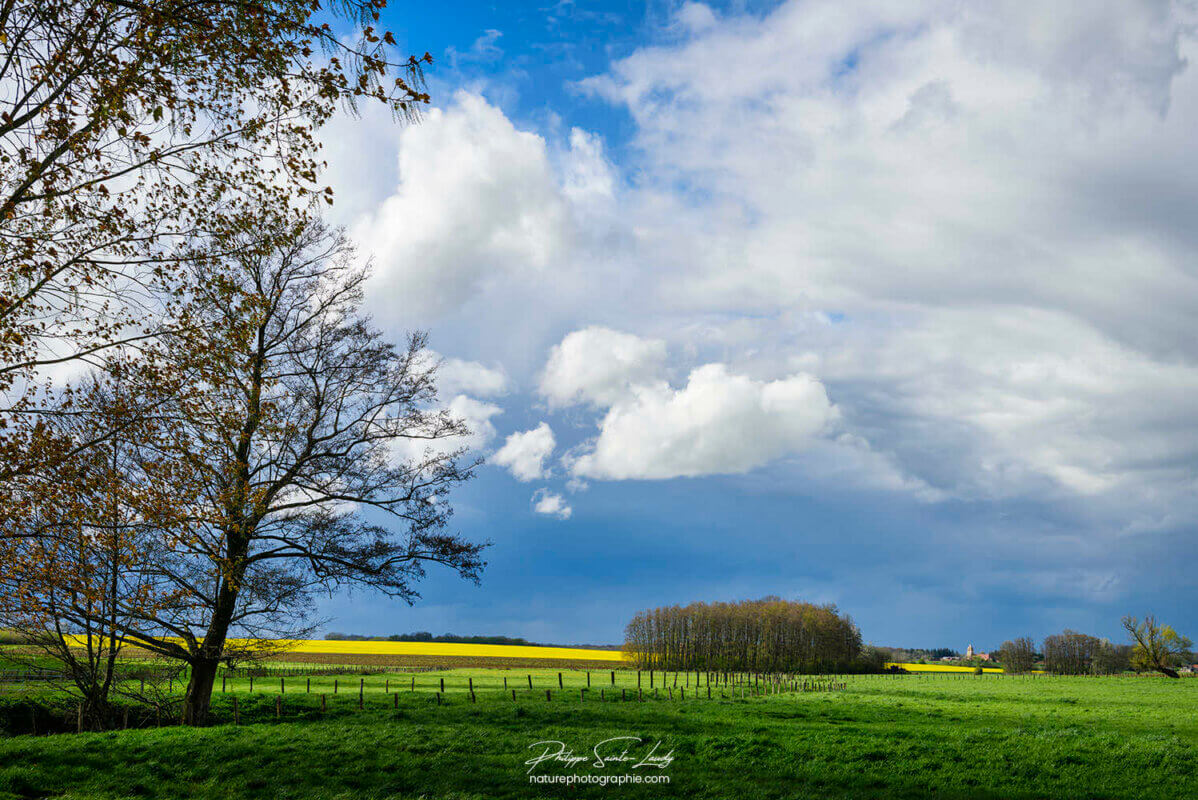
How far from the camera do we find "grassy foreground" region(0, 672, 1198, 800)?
495 inches

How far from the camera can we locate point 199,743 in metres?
16.0

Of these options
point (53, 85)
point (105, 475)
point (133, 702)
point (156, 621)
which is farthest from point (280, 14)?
point (133, 702)

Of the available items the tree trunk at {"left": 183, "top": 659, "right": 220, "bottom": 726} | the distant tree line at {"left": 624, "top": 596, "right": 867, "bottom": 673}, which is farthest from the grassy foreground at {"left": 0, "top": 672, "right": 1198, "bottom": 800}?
the distant tree line at {"left": 624, "top": 596, "right": 867, "bottom": 673}

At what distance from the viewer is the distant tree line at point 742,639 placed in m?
106

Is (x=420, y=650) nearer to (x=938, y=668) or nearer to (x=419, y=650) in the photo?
(x=419, y=650)

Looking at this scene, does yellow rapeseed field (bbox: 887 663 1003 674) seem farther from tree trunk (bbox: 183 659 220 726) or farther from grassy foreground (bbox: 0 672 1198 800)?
tree trunk (bbox: 183 659 220 726)

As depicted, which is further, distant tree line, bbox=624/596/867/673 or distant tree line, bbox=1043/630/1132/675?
distant tree line, bbox=1043/630/1132/675

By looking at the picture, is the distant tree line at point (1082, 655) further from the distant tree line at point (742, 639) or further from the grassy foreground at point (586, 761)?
the grassy foreground at point (586, 761)

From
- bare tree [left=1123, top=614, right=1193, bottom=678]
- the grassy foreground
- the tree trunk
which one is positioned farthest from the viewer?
bare tree [left=1123, top=614, right=1193, bottom=678]

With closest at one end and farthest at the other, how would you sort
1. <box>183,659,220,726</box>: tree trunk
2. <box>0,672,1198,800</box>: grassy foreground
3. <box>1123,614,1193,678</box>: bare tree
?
<box>0,672,1198,800</box>: grassy foreground → <box>183,659,220,726</box>: tree trunk → <box>1123,614,1193,678</box>: bare tree

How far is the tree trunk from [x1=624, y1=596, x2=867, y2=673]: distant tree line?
9070 centimetres

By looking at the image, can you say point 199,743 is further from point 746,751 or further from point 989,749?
point 989,749

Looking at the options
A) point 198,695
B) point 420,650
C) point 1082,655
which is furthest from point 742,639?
point 198,695

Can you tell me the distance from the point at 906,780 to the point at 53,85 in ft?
57.0
